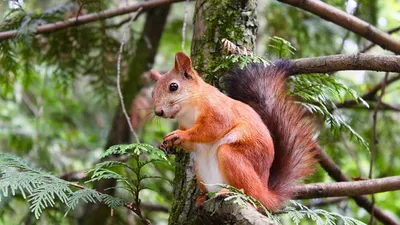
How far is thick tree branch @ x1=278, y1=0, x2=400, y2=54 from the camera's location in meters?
2.32

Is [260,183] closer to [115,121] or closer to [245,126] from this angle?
[245,126]

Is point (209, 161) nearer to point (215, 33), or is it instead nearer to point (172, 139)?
point (172, 139)

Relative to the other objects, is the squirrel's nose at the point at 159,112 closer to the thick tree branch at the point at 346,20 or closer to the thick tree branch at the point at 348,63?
the thick tree branch at the point at 348,63

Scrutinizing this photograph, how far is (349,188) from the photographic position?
213 centimetres

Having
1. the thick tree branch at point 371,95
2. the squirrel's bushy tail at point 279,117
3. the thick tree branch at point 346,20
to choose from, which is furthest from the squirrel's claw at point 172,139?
the thick tree branch at point 371,95

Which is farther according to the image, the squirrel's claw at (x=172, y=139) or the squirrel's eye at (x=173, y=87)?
the squirrel's eye at (x=173, y=87)

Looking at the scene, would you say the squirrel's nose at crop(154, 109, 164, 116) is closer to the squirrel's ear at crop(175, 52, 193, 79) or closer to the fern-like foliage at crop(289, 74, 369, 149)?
the squirrel's ear at crop(175, 52, 193, 79)

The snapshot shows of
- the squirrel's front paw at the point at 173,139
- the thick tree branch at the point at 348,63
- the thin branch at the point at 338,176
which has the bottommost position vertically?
the thin branch at the point at 338,176

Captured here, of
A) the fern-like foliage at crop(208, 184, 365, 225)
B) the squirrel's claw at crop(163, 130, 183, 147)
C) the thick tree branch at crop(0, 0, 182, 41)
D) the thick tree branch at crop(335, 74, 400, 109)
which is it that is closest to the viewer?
the fern-like foliage at crop(208, 184, 365, 225)

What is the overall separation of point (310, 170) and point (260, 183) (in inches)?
10.6

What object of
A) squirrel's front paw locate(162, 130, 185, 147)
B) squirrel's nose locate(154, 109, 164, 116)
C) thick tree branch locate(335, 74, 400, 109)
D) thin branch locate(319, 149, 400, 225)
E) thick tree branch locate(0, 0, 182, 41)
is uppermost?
thick tree branch locate(0, 0, 182, 41)

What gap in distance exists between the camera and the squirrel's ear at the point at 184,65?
1.98m

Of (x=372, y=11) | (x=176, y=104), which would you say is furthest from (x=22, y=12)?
(x=372, y=11)

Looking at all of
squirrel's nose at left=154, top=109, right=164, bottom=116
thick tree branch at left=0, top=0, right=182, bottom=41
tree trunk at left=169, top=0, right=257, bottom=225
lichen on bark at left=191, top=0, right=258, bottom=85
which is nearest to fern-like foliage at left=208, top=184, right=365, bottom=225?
squirrel's nose at left=154, top=109, right=164, bottom=116
